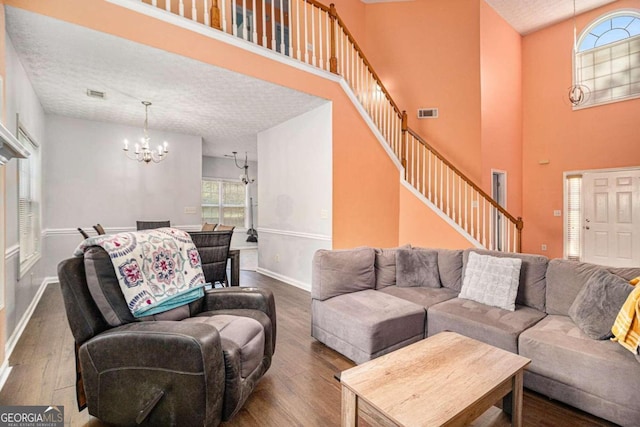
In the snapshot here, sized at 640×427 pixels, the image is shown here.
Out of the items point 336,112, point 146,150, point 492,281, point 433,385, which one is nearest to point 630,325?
point 492,281

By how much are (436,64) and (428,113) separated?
98 centimetres

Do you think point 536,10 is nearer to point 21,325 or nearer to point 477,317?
point 477,317

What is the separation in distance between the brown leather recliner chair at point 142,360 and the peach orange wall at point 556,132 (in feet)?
23.5

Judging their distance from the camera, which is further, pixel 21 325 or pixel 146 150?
pixel 146 150

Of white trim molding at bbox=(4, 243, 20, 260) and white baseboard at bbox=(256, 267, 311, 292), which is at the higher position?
white trim molding at bbox=(4, 243, 20, 260)

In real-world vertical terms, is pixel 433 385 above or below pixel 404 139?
below

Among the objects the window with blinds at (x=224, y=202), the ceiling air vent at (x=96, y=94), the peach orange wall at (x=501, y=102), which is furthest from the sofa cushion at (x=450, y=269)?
the window with blinds at (x=224, y=202)

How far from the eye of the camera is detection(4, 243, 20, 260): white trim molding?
8.08 ft

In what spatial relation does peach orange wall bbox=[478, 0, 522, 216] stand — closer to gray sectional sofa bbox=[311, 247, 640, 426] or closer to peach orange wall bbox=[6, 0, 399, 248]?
peach orange wall bbox=[6, 0, 399, 248]

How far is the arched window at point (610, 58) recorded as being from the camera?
5.57 m

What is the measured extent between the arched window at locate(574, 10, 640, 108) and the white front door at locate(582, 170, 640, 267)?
1.55 m

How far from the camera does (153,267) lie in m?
1.99

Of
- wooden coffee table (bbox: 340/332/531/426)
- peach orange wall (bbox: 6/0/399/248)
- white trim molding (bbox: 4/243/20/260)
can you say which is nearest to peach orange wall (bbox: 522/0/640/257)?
peach orange wall (bbox: 6/0/399/248)

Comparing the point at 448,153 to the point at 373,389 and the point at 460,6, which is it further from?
the point at 373,389
